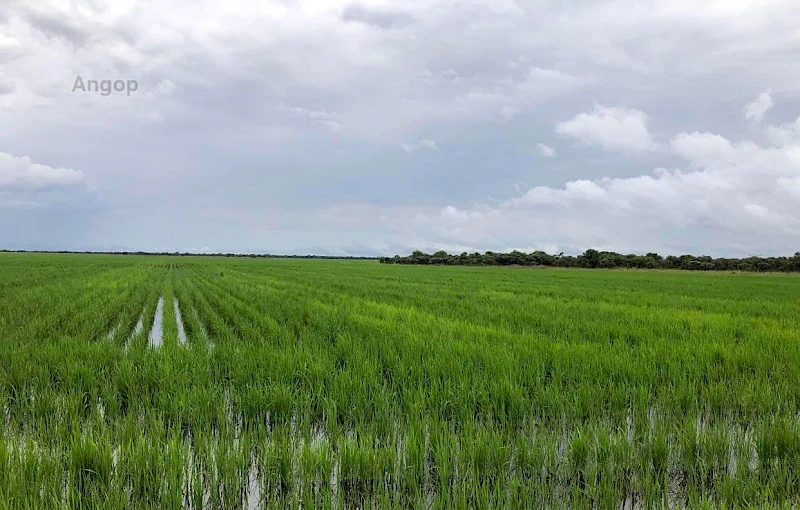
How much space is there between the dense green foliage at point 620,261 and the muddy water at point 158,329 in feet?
203

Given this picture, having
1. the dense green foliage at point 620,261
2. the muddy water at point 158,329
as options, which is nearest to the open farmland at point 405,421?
the muddy water at point 158,329

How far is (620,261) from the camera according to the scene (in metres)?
63.3

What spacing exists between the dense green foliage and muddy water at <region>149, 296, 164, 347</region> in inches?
2436

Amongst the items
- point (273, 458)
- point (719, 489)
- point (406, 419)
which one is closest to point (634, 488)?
point (719, 489)

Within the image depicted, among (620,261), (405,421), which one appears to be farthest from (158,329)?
(620,261)

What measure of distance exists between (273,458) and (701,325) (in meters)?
8.52

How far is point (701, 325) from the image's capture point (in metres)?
8.27

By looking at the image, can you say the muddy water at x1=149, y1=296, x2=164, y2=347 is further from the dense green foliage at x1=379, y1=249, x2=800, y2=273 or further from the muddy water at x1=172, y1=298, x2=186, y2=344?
the dense green foliage at x1=379, y1=249, x2=800, y2=273

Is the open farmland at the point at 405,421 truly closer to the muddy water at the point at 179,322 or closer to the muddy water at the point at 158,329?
the muddy water at the point at 158,329

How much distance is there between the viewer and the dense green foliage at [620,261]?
52375 millimetres

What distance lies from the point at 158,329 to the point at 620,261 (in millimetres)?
65711

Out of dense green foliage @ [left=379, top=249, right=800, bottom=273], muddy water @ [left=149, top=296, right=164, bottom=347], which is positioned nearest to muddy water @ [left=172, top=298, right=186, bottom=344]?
muddy water @ [left=149, top=296, right=164, bottom=347]

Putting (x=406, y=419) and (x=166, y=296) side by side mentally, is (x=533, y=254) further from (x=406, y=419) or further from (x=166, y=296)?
(x=406, y=419)

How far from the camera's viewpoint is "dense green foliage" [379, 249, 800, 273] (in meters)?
52.4
